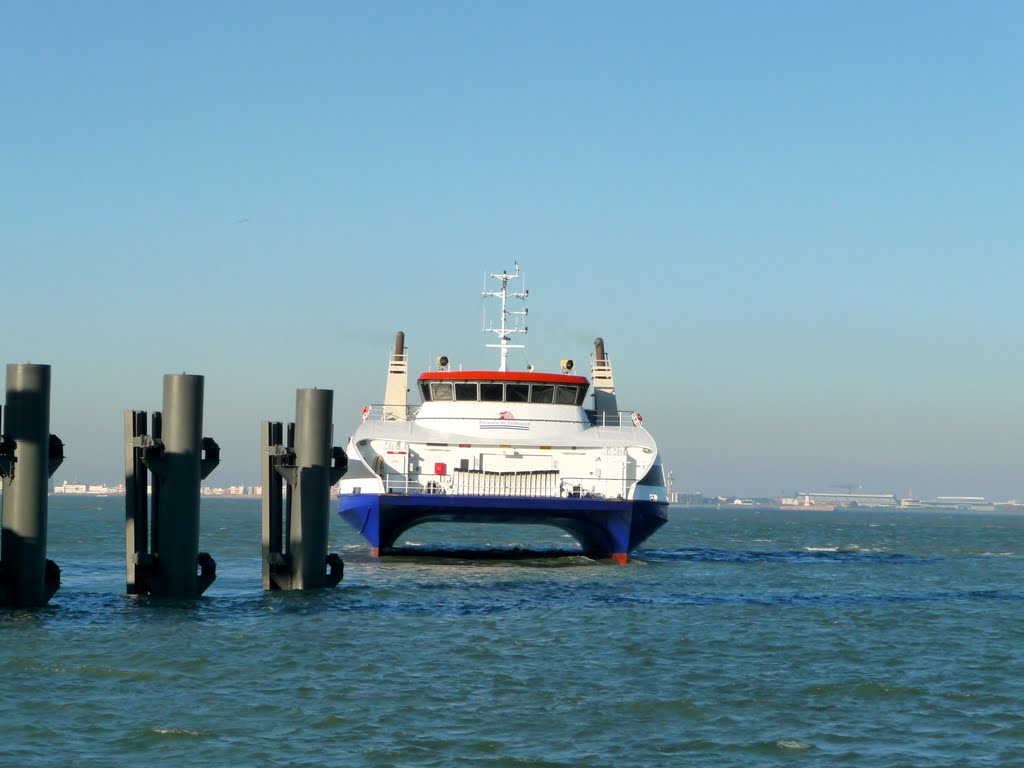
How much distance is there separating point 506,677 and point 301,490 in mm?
7820

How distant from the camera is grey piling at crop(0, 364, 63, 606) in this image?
1964 cm

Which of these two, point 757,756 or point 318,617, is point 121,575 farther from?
point 757,756

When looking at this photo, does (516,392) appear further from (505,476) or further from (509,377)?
(505,476)

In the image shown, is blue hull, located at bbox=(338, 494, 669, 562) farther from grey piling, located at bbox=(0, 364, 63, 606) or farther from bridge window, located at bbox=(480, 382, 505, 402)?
grey piling, located at bbox=(0, 364, 63, 606)

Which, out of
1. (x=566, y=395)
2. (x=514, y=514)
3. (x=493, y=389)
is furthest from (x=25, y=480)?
(x=566, y=395)

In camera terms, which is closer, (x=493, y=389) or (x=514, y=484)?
(x=514, y=484)

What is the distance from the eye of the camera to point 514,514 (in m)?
34.8

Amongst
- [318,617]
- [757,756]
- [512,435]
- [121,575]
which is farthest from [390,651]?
[512,435]

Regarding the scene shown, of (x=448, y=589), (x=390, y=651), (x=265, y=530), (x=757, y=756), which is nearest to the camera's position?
(x=757, y=756)

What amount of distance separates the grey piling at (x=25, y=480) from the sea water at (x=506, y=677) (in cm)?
53

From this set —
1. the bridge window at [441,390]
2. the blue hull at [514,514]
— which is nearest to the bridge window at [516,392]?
the bridge window at [441,390]

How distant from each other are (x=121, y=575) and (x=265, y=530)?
22.9 ft

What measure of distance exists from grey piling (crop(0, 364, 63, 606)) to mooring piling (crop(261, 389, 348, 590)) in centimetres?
482

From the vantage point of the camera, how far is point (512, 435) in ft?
122
